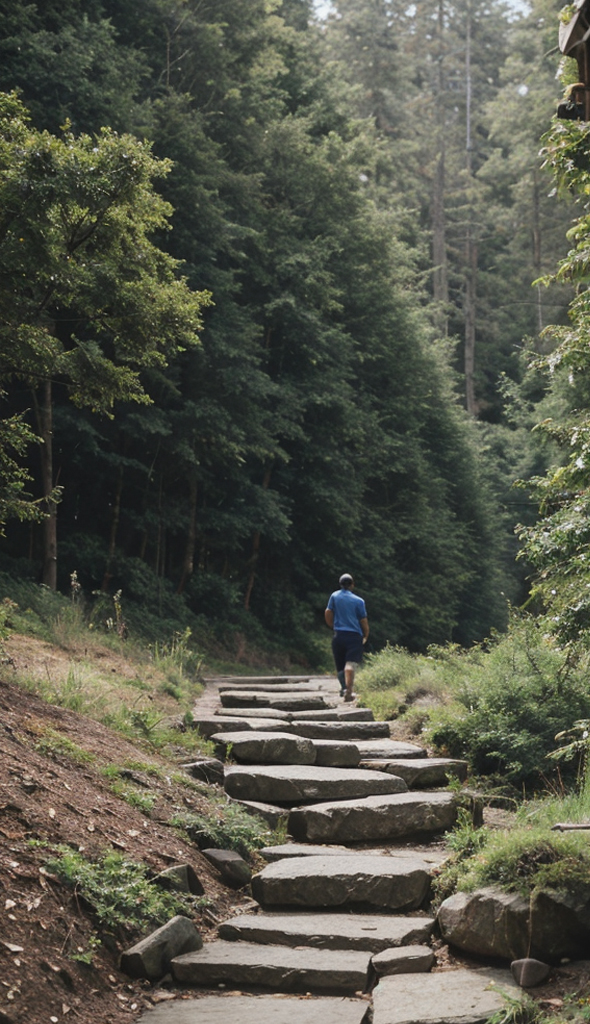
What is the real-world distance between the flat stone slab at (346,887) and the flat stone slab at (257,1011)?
107cm

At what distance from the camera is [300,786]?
7.59 meters

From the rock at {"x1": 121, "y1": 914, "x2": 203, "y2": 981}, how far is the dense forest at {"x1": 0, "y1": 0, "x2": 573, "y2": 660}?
14.2ft

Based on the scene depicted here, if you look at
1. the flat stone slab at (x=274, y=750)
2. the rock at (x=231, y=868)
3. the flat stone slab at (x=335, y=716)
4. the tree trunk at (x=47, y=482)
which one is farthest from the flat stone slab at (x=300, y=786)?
the tree trunk at (x=47, y=482)

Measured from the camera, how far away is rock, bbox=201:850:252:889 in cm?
624

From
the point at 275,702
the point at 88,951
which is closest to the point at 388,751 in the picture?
the point at 275,702

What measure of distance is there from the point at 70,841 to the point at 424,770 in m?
3.57

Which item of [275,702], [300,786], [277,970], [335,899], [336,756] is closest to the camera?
[277,970]

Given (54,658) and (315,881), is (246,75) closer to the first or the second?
(54,658)

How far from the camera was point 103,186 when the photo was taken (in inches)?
432

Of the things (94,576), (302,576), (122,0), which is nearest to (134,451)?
(94,576)

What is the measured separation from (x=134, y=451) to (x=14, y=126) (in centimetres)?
1260

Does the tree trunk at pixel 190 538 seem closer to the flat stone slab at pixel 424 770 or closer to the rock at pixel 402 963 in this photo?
the flat stone slab at pixel 424 770

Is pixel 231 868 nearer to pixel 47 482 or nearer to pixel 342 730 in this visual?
pixel 342 730

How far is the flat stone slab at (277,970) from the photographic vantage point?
15.7ft
